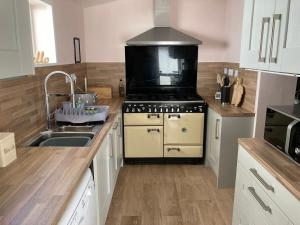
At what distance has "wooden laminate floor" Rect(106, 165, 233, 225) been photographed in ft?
7.29

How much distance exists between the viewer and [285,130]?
4.55 feet

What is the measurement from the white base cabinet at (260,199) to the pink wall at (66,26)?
2026 millimetres

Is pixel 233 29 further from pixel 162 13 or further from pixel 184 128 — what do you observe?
pixel 184 128

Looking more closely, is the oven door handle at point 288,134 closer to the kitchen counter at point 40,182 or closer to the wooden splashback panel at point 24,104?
the kitchen counter at point 40,182

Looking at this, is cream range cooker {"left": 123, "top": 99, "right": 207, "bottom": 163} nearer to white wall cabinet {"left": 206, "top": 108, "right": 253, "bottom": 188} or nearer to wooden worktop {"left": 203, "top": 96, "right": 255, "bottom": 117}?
wooden worktop {"left": 203, "top": 96, "right": 255, "bottom": 117}

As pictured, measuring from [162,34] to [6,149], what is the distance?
2.37 m

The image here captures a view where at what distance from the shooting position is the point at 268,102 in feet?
7.80

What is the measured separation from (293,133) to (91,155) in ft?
3.76

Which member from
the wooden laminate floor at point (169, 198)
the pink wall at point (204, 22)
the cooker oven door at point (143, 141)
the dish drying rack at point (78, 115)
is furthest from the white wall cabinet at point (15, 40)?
the pink wall at point (204, 22)

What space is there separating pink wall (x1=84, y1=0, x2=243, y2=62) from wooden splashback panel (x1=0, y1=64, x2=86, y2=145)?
138 cm

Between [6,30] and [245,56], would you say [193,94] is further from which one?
[6,30]

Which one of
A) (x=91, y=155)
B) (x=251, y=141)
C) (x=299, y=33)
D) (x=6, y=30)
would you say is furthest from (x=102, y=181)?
(x=299, y=33)

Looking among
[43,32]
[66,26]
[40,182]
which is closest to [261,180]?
[40,182]

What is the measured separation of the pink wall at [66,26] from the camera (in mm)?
2468
